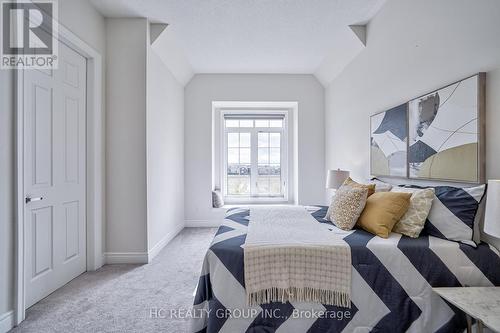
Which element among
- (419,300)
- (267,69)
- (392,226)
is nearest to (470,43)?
(392,226)

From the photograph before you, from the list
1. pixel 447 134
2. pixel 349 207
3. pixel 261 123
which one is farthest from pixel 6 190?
pixel 261 123

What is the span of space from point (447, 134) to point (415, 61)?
73 centimetres

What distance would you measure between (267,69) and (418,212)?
3.28m

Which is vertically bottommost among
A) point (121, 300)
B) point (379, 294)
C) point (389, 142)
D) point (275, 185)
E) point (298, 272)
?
point (121, 300)

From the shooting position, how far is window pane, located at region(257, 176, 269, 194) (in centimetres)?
492

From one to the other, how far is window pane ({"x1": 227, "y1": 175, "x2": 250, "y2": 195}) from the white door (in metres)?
2.71

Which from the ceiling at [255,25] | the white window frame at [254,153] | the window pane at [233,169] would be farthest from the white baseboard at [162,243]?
the ceiling at [255,25]

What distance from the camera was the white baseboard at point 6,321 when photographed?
1.62 metres

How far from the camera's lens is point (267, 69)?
414 centimetres

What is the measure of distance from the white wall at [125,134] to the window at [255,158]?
2.20 metres

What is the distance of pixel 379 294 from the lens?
143 cm

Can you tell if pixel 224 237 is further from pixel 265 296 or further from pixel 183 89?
pixel 183 89

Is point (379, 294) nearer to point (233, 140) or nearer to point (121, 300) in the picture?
point (121, 300)

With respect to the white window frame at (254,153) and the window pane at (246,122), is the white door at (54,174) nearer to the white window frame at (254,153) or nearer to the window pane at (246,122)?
the white window frame at (254,153)
